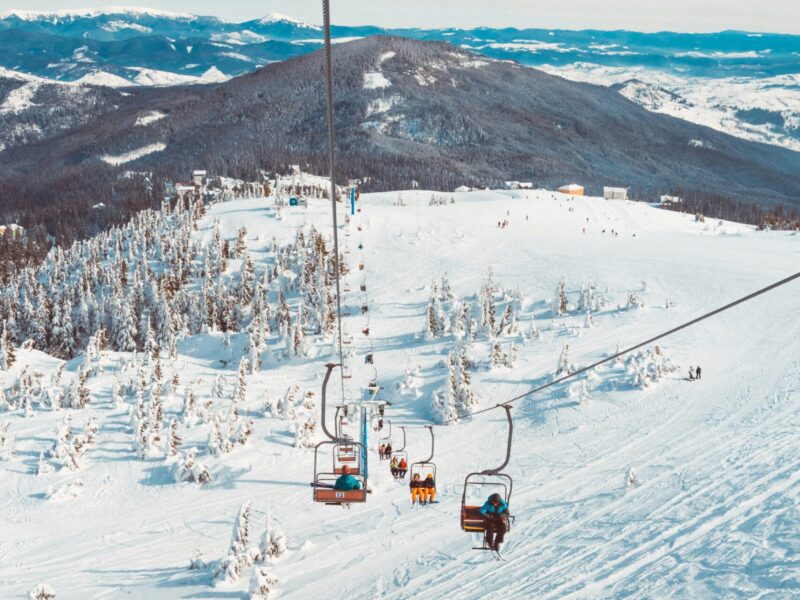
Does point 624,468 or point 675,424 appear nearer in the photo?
point 624,468

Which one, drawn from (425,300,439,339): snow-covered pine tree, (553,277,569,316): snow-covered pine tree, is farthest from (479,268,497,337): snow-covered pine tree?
(553,277,569,316): snow-covered pine tree

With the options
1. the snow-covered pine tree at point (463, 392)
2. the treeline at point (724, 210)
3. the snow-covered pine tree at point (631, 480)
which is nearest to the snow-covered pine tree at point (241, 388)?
the snow-covered pine tree at point (463, 392)

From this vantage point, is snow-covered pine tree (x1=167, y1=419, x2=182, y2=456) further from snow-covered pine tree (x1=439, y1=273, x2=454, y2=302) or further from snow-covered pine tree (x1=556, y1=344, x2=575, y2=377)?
snow-covered pine tree (x1=439, y1=273, x2=454, y2=302)

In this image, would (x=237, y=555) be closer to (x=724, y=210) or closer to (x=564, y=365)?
(x=564, y=365)

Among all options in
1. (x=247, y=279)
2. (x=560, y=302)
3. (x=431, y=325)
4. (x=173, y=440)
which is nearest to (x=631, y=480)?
(x=173, y=440)

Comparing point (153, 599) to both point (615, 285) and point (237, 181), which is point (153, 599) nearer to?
point (615, 285)

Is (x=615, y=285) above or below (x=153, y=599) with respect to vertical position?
above

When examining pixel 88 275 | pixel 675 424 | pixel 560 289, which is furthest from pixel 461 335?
pixel 88 275

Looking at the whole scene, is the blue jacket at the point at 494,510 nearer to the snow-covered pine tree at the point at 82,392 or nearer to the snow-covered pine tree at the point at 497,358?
the snow-covered pine tree at the point at 497,358
